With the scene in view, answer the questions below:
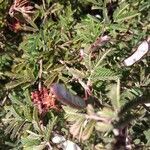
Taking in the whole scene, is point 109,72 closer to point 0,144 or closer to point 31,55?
point 31,55

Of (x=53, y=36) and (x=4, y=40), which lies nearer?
(x=53, y=36)

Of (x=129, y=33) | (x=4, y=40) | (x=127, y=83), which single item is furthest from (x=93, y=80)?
(x=4, y=40)

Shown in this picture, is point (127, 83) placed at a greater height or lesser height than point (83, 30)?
lesser

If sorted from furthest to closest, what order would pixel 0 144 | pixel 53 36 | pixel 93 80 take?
pixel 0 144
pixel 53 36
pixel 93 80

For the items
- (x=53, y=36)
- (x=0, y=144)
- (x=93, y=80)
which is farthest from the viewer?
(x=0, y=144)

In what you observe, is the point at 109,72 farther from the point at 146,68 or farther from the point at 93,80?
the point at 146,68

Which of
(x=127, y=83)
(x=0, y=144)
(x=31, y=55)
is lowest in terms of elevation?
(x=0, y=144)
